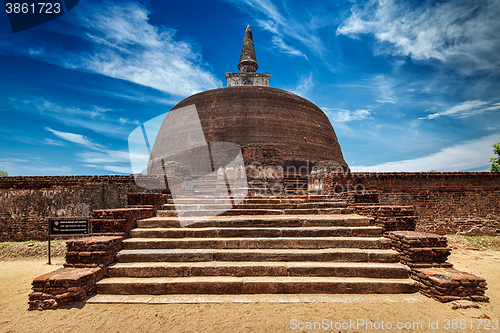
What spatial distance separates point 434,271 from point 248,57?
64.4 ft

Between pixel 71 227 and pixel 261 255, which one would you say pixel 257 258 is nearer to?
pixel 261 255

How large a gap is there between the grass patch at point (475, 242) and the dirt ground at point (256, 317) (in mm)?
5088

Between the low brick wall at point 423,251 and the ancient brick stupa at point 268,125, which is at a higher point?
the ancient brick stupa at point 268,125

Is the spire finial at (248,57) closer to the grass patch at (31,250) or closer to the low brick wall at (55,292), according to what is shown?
the grass patch at (31,250)

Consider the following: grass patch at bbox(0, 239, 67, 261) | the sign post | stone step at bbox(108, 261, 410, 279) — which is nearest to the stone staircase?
stone step at bbox(108, 261, 410, 279)

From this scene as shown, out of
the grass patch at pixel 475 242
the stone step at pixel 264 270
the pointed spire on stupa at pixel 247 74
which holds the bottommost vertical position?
the grass patch at pixel 475 242

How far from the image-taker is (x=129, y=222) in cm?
445

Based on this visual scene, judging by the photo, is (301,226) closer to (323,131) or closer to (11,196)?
(11,196)

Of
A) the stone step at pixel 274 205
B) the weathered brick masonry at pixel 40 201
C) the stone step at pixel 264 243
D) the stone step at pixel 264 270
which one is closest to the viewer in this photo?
the stone step at pixel 264 270

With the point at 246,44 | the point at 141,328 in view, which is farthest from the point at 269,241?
the point at 246,44

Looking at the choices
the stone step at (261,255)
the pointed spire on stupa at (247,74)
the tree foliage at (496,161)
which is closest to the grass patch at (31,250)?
the stone step at (261,255)

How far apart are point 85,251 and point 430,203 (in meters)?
9.53

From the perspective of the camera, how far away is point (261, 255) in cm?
388

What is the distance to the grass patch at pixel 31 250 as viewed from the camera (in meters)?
6.70
